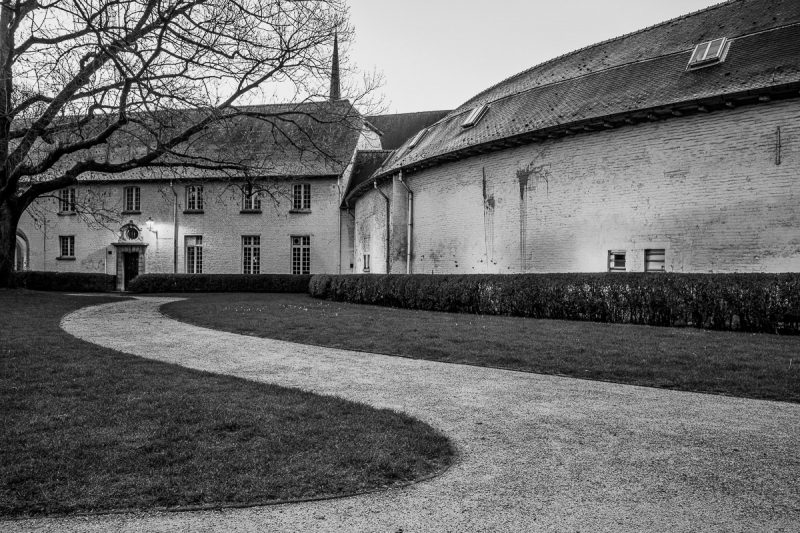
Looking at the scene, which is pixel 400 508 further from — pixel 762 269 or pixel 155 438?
pixel 762 269

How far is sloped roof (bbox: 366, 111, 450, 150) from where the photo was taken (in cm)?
4256

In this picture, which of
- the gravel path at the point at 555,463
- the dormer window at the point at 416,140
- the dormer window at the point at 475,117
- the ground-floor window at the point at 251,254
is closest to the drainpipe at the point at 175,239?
the ground-floor window at the point at 251,254

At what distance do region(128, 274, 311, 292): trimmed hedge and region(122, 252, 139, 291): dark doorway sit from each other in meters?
3.21

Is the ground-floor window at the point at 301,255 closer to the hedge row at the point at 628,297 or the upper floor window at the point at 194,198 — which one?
the upper floor window at the point at 194,198

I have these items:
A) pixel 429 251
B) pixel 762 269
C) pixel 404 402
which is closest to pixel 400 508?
pixel 404 402

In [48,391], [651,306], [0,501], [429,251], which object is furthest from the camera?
[429,251]

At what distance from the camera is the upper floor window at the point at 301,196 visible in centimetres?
3173

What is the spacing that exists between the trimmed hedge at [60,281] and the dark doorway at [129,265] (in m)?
2.17

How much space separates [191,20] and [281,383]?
927cm

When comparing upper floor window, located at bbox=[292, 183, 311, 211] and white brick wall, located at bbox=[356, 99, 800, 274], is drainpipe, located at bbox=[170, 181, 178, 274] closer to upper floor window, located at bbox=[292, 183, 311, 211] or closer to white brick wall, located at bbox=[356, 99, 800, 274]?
upper floor window, located at bbox=[292, 183, 311, 211]

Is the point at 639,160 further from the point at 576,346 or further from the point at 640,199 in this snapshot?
the point at 576,346

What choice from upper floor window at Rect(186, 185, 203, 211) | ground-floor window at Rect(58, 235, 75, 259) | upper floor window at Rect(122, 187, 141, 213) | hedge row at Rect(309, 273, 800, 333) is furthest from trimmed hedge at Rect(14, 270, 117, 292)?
hedge row at Rect(309, 273, 800, 333)

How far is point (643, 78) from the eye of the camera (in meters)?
15.1

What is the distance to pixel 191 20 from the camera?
12500mm
